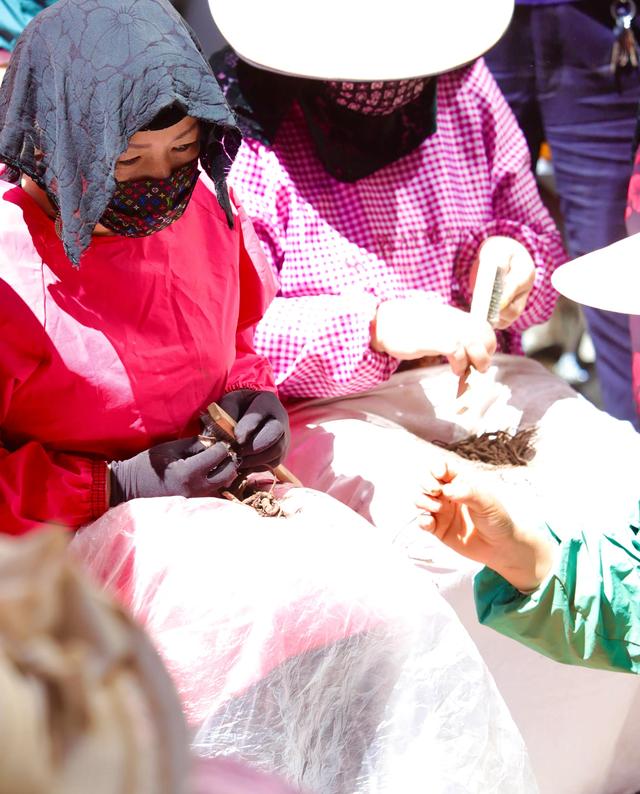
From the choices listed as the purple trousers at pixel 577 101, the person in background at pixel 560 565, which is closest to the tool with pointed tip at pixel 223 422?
the person in background at pixel 560 565

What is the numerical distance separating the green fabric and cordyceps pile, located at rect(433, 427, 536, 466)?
0.37 m

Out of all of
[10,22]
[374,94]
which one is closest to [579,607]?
[374,94]

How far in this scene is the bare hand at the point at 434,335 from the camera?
1.35m

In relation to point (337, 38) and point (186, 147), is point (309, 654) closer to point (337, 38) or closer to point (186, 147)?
point (186, 147)

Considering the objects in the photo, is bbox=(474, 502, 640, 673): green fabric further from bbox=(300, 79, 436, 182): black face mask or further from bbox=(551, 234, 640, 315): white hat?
bbox=(300, 79, 436, 182): black face mask

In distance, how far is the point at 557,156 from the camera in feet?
5.93

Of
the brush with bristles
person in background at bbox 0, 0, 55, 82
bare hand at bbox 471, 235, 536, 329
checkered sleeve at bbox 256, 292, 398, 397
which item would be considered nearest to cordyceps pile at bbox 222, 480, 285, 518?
checkered sleeve at bbox 256, 292, 398, 397

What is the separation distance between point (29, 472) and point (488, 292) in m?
0.71

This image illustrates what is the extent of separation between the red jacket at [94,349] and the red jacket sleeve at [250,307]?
66mm

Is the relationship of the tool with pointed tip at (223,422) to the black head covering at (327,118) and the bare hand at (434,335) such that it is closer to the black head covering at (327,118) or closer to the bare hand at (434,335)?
the bare hand at (434,335)

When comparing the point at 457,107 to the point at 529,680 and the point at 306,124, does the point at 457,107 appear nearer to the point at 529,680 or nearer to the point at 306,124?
the point at 306,124

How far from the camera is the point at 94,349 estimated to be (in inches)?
39.6

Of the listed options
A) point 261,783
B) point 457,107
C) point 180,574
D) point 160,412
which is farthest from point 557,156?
point 261,783

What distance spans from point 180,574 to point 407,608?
0.72 ft
